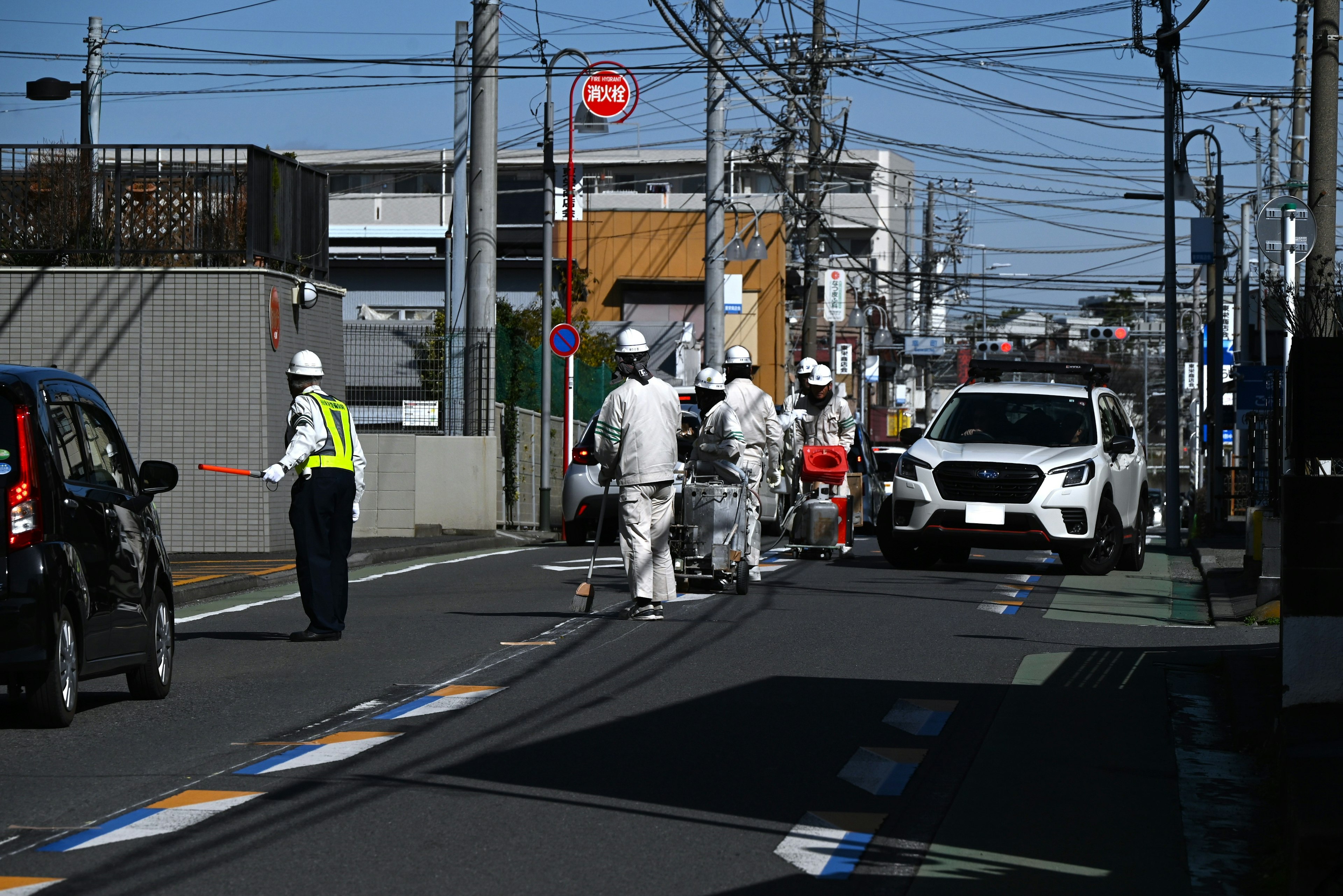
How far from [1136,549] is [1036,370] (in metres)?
2.14

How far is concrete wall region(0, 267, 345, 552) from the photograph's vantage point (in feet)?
66.4

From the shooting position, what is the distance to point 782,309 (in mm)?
60469

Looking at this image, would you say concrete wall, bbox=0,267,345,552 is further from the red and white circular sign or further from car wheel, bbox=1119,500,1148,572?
the red and white circular sign

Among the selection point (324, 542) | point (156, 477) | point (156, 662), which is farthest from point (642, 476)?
point (156, 662)

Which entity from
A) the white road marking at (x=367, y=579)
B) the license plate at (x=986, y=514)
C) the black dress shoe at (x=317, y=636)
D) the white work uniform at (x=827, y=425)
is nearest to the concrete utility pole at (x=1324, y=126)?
the license plate at (x=986, y=514)

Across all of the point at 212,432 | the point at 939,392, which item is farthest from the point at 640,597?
the point at 939,392

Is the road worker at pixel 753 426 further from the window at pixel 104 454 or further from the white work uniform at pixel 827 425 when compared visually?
the window at pixel 104 454

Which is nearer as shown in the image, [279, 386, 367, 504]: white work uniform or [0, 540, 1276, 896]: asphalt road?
[0, 540, 1276, 896]: asphalt road

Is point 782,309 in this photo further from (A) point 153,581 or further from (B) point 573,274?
(A) point 153,581

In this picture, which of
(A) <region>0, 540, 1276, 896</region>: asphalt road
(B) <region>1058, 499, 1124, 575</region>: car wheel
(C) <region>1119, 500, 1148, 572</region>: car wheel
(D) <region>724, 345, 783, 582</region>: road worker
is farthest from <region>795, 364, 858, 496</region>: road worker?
(A) <region>0, 540, 1276, 896</region>: asphalt road

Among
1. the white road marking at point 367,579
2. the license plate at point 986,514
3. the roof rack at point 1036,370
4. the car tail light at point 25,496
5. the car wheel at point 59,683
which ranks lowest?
the white road marking at point 367,579

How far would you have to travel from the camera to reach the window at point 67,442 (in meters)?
8.41

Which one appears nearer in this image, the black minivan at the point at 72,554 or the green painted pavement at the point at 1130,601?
the black minivan at the point at 72,554

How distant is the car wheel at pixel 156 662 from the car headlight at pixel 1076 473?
9.91 meters
